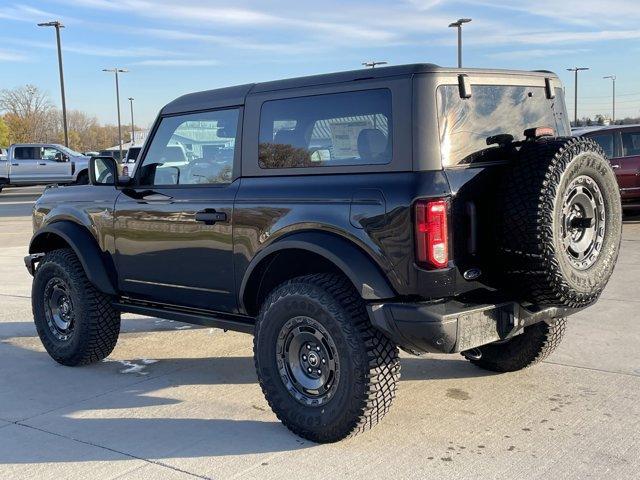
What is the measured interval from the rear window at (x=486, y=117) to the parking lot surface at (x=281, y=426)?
59.1 inches

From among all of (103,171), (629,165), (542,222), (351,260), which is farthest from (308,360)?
(629,165)

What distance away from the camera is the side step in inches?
174

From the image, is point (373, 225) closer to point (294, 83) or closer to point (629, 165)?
point (294, 83)

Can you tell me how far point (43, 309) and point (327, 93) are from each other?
3.08 metres

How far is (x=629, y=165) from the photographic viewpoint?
41.5ft

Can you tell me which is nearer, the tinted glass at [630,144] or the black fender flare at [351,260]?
the black fender flare at [351,260]

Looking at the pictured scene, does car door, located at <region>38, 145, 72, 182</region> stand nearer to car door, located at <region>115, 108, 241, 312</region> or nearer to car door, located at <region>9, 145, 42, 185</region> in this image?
car door, located at <region>9, 145, 42, 185</region>

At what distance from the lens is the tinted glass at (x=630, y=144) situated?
1273 cm

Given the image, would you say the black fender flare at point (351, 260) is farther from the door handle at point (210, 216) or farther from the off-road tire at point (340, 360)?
the door handle at point (210, 216)

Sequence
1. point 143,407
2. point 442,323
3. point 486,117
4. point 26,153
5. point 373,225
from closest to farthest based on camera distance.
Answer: point 442,323
point 373,225
point 486,117
point 143,407
point 26,153

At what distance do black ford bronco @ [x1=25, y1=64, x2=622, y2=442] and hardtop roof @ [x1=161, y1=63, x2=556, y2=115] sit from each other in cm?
1

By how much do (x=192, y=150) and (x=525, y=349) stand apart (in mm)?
2610

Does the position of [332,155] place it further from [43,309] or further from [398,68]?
[43,309]

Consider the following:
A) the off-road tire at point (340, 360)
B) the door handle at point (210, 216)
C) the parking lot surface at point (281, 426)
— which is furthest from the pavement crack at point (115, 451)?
the door handle at point (210, 216)
